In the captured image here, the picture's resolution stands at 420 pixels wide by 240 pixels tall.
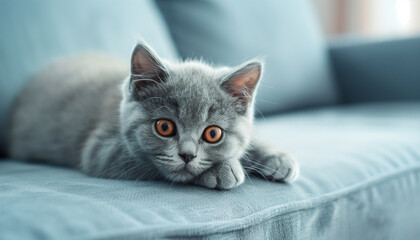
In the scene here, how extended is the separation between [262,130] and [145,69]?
66 cm

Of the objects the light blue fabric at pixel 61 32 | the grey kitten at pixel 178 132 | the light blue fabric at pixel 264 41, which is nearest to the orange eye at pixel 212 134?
the grey kitten at pixel 178 132

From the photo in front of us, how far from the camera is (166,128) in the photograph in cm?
95

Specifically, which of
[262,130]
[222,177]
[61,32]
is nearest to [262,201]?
[222,177]

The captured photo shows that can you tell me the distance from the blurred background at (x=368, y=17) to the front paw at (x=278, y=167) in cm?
297

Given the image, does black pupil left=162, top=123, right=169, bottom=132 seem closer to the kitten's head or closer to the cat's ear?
the kitten's head

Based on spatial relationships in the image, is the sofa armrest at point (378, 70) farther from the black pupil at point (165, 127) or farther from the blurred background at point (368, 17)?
the black pupil at point (165, 127)

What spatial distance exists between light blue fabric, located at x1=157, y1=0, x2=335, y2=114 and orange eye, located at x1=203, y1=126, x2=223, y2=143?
860 millimetres

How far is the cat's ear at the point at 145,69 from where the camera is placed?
970 mm

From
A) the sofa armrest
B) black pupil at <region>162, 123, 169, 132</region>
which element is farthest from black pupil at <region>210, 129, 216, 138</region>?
the sofa armrest

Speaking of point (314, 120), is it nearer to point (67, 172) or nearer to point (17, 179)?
point (67, 172)

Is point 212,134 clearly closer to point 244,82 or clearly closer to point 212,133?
point 212,133

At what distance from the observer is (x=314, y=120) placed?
179cm

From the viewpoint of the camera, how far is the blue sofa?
0.71m

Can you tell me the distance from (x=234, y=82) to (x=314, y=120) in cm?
87
